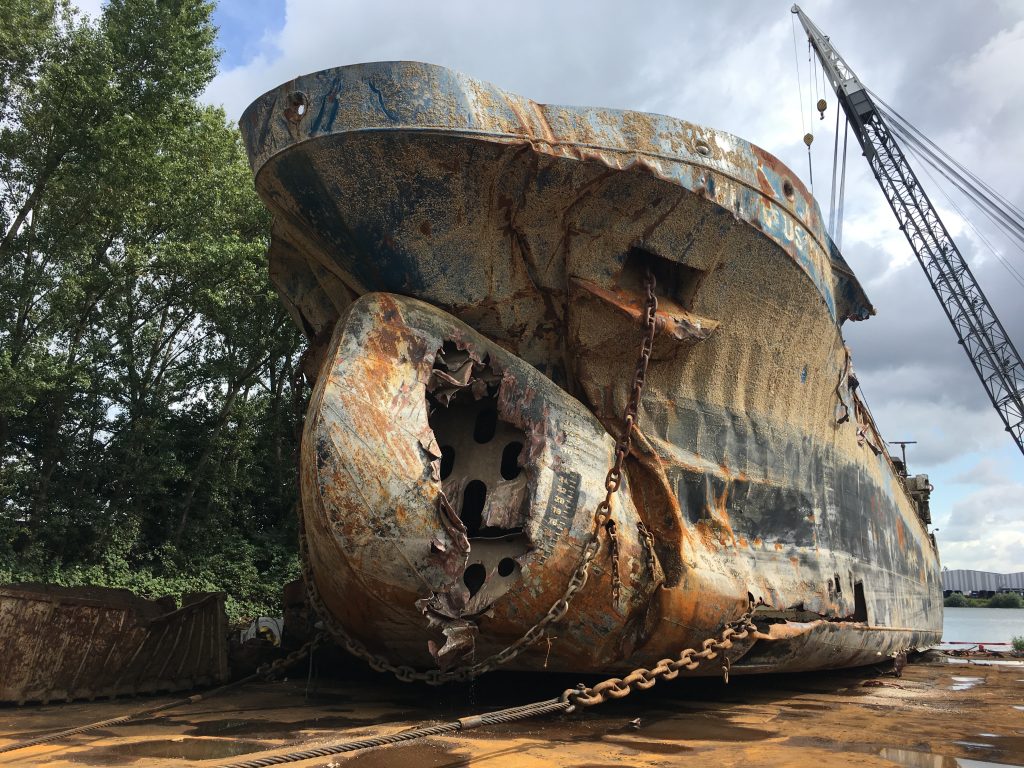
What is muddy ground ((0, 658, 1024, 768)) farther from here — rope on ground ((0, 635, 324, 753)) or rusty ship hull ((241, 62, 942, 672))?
rusty ship hull ((241, 62, 942, 672))

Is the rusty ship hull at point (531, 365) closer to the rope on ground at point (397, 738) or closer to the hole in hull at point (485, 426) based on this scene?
the hole in hull at point (485, 426)

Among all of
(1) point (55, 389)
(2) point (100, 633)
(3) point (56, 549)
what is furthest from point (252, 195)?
(2) point (100, 633)

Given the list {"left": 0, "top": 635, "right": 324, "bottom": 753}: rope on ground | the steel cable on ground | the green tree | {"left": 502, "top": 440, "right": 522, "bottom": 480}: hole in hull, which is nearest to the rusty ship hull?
{"left": 502, "top": 440, "right": 522, "bottom": 480}: hole in hull

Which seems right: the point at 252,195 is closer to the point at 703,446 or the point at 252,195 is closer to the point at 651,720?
the point at 703,446

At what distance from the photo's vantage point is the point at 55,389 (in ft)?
43.4

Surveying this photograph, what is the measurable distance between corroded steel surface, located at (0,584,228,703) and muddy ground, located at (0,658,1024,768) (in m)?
0.21

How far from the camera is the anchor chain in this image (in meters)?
4.99

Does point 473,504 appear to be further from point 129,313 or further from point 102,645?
point 129,313

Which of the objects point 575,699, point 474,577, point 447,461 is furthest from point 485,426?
point 575,699

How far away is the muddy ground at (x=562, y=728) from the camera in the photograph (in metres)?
4.27

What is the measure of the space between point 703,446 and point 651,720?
7.24ft

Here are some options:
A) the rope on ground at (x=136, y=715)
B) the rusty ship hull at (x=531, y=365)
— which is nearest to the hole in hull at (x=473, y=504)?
the rusty ship hull at (x=531, y=365)

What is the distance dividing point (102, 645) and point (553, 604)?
3.91m

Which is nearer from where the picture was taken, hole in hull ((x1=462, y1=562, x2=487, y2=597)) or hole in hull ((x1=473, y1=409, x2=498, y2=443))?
hole in hull ((x1=462, y1=562, x2=487, y2=597))
